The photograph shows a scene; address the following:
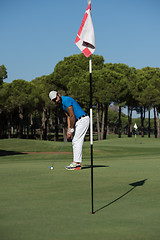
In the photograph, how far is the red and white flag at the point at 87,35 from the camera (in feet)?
23.9

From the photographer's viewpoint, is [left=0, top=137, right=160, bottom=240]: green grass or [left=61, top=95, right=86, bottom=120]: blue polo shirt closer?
[left=0, top=137, right=160, bottom=240]: green grass

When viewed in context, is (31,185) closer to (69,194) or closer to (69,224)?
(69,194)

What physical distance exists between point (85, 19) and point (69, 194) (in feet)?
11.5

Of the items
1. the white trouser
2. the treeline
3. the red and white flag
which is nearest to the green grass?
the white trouser

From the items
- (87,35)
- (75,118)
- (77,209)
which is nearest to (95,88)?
(75,118)

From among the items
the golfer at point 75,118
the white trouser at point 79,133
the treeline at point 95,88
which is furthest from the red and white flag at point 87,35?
the treeline at point 95,88

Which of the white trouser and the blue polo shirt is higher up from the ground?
the blue polo shirt

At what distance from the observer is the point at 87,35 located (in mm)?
7289

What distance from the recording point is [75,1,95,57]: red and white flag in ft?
23.9

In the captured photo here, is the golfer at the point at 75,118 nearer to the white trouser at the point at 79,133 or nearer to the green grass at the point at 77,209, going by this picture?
the white trouser at the point at 79,133

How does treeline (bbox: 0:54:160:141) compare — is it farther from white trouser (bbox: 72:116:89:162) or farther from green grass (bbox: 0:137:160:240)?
green grass (bbox: 0:137:160:240)

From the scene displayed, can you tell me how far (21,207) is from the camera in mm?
→ 6676

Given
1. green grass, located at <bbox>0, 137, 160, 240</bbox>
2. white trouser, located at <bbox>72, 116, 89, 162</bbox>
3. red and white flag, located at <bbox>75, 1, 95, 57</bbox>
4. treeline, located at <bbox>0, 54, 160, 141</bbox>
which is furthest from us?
treeline, located at <bbox>0, 54, 160, 141</bbox>

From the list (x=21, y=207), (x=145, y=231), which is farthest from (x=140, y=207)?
(x=21, y=207)
